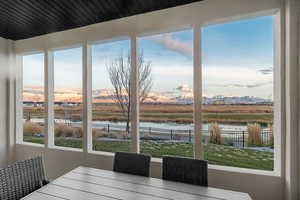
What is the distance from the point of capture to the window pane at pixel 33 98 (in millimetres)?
3342

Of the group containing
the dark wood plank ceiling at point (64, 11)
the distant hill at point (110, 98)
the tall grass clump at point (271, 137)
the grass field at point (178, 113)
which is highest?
the dark wood plank ceiling at point (64, 11)

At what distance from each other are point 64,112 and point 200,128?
2428 millimetres

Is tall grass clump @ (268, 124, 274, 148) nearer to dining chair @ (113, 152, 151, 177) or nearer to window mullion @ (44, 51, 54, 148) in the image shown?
dining chair @ (113, 152, 151, 177)

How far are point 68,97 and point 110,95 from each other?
0.89 m

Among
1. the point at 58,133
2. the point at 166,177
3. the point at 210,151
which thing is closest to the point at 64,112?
the point at 58,133

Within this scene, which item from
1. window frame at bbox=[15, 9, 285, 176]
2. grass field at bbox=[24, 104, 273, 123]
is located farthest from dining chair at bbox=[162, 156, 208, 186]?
grass field at bbox=[24, 104, 273, 123]

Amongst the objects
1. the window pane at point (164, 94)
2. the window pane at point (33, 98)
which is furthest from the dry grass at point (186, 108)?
the window pane at point (33, 98)

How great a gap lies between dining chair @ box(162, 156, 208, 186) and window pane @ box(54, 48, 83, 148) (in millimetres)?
1914

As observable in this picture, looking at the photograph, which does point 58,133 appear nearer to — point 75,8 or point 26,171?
point 26,171

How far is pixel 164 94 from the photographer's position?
8.75ft

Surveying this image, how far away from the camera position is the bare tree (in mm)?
2676

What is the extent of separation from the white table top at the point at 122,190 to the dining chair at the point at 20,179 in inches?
11.7

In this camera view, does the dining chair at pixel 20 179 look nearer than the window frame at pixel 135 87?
Yes

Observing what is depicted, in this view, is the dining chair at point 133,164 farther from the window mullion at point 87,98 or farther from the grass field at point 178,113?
the window mullion at point 87,98
